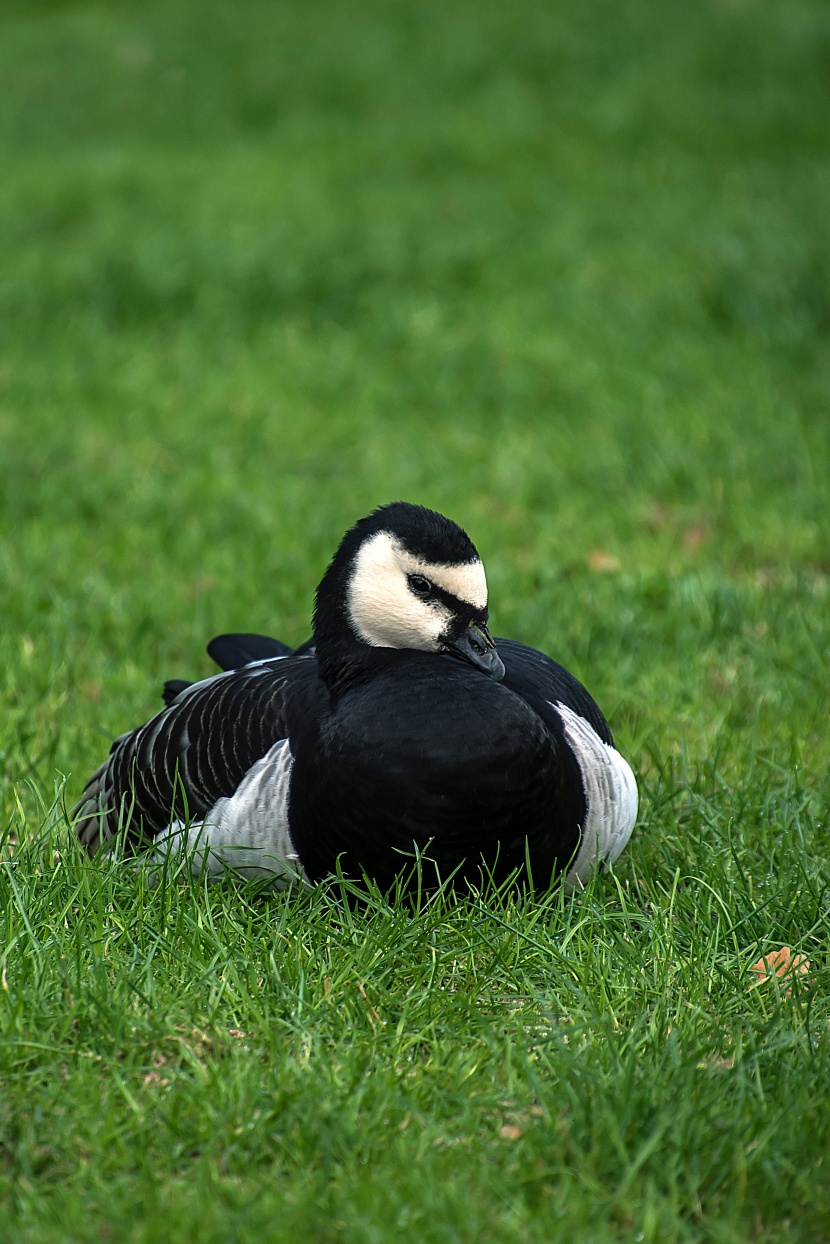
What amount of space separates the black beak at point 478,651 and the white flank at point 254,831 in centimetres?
50

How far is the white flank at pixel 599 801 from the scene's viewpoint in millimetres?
3209

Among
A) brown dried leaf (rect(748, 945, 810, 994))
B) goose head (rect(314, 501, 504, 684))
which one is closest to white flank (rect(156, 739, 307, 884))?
goose head (rect(314, 501, 504, 684))

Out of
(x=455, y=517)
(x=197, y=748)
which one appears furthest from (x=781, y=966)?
(x=455, y=517)

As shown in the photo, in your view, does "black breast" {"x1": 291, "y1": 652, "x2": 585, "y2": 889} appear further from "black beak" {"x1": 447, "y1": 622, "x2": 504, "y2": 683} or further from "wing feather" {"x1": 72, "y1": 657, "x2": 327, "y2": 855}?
"wing feather" {"x1": 72, "y1": 657, "x2": 327, "y2": 855}

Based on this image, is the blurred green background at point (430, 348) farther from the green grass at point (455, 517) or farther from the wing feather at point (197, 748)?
the wing feather at point (197, 748)

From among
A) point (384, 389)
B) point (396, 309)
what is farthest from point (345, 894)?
point (396, 309)

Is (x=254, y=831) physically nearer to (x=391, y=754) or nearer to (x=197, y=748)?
(x=197, y=748)

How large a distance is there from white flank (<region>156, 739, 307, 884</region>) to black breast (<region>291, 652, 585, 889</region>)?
0.05m

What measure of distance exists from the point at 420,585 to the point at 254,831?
2.43 feet

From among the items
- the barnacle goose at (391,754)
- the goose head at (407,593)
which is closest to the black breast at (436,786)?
the barnacle goose at (391,754)

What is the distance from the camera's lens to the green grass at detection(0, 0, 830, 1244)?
2.36 metres

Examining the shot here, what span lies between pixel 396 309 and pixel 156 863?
570 centimetres

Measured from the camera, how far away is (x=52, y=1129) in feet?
7.83

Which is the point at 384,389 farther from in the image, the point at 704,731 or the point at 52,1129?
the point at 52,1129
